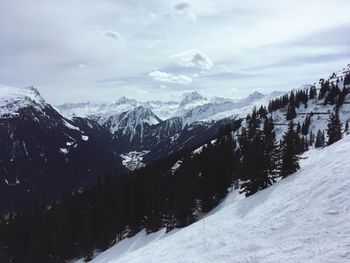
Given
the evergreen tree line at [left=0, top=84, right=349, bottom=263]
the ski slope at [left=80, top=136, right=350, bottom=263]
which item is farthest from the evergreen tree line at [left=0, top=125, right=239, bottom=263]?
the ski slope at [left=80, top=136, right=350, bottom=263]

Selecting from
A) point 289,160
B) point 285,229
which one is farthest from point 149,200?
point 285,229

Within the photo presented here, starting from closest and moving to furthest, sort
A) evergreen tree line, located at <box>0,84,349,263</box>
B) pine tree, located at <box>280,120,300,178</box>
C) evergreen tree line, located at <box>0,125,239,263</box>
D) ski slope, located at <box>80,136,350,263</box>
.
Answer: ski slope, located at <box>80,136,350,263</box> < pine tree, located at <box>280,120,300,178</box> < evergreen tree line, located at <box>0,84,349,263</box> < evergreen tree line, located at <box>0,125,239,263</box>

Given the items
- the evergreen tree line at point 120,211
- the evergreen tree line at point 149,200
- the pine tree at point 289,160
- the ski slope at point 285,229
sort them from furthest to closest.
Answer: the evergreen tree line at point 120,211, the evergreen tree line at point 149,200, the pine tree at point 289,160, the ski slope at point 285,229

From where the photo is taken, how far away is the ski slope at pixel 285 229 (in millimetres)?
18797

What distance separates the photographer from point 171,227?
51.9 metres

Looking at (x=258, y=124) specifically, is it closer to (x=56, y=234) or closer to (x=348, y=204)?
(x=56, y=234)

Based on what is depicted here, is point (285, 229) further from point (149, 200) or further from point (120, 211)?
point (120, 211)

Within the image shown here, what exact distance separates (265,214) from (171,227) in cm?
2614

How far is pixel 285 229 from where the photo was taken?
75.2 feet

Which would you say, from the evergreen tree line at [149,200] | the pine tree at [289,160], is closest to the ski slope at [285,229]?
the pine tree at [289,160]

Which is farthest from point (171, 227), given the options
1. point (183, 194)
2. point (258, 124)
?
point (258, 124)

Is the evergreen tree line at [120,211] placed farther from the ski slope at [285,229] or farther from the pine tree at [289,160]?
the ski slope at [285,229]

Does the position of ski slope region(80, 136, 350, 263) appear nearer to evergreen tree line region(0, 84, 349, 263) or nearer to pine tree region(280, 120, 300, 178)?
pine tree region(280, 120, 300, 178)

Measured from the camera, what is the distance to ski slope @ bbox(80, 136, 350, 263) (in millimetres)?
18797
